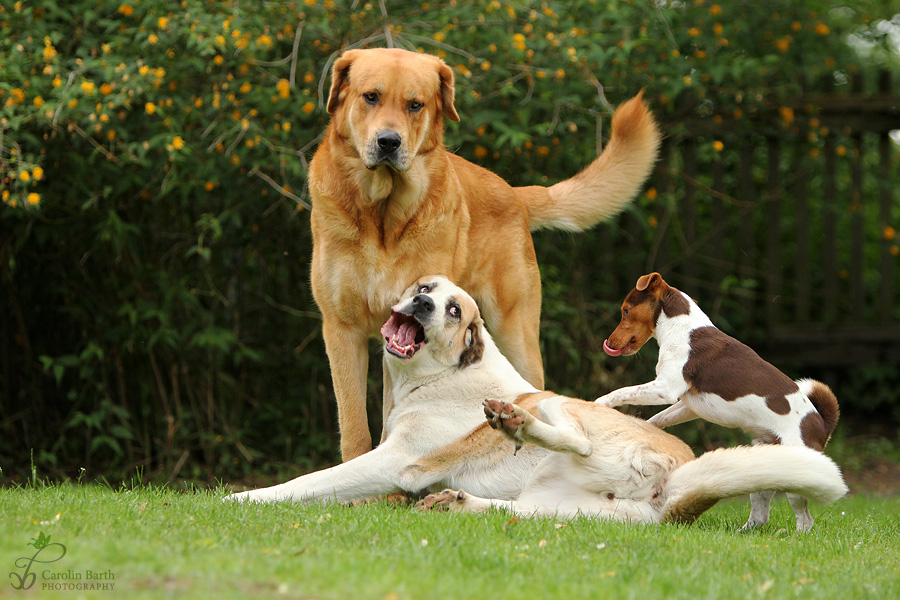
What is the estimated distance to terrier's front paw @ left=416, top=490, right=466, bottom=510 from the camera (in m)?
4.20

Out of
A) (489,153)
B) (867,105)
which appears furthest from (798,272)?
(489,153)

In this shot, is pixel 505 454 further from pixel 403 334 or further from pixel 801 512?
pixel 801 512

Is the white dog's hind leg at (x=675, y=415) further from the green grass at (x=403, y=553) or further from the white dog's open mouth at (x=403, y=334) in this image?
the white dog's open mouth at (x=403, y=334)

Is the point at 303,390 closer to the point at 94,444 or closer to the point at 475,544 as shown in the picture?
the point at 94,444

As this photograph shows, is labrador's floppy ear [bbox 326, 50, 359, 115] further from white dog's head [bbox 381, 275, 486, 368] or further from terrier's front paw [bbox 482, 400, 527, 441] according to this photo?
terrier's front paw [bbox 482, 400, 527, 441]

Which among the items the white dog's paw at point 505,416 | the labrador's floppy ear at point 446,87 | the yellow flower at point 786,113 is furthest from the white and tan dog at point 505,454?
the yellow flower at point 786,113

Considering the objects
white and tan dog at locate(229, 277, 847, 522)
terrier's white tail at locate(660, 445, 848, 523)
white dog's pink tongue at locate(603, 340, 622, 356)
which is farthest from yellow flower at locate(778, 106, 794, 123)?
terrier's white tail at locate(660, 445, 848, 523)

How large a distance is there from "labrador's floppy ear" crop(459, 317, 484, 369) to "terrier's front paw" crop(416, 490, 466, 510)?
0.78 meters

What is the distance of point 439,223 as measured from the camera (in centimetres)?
503

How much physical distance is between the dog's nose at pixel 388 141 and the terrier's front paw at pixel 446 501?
1691 mm

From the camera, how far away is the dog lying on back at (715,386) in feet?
14.5

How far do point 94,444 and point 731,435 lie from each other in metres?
5.45

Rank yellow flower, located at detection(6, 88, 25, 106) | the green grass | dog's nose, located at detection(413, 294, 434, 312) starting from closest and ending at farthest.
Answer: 1. the green grass
2. dog's nose, located at detection(413, 294, 434, 312)
3. yellow flower, located at detection(6, 88, 25, 106)

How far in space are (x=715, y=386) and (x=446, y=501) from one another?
4.66ft
